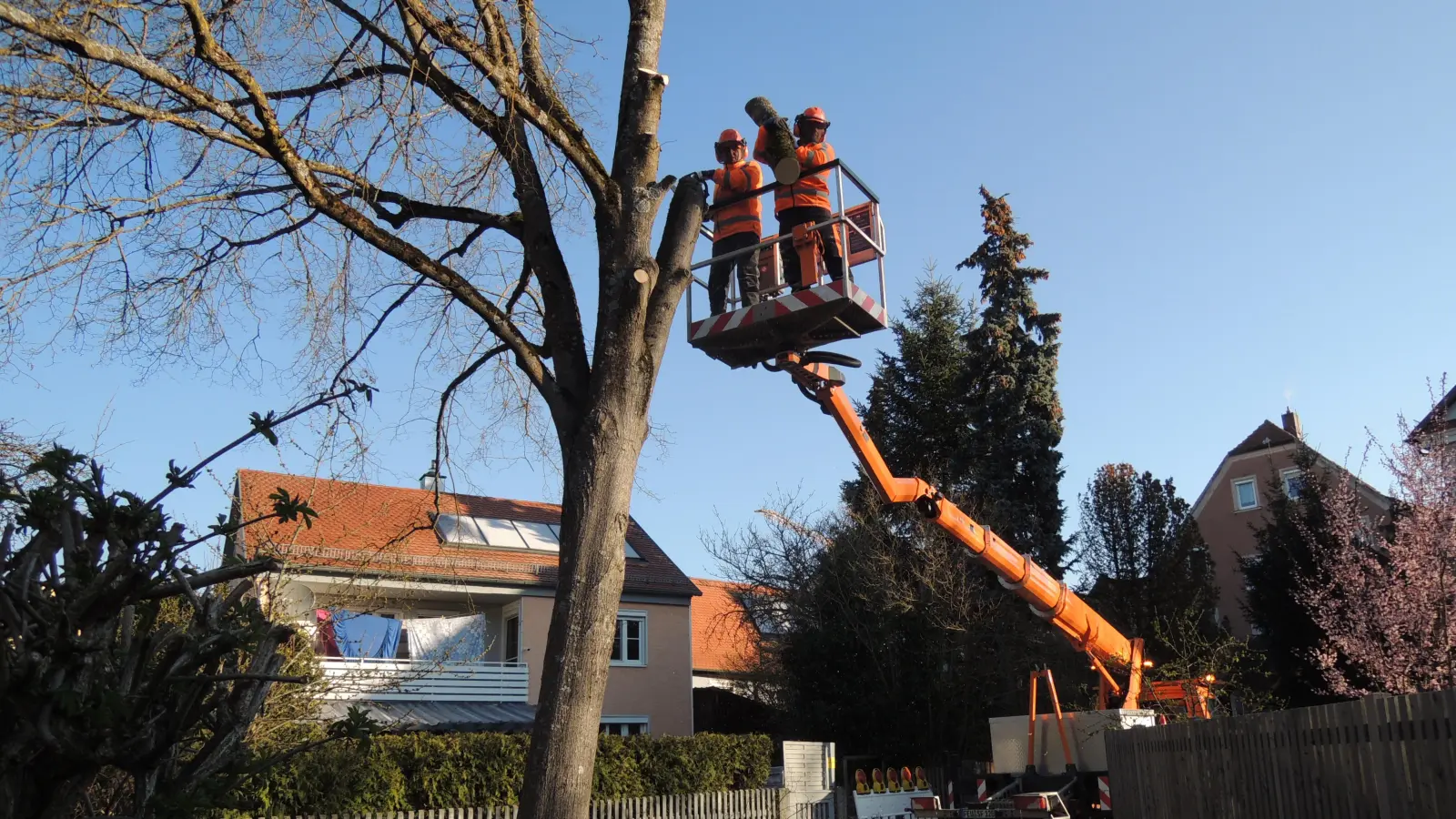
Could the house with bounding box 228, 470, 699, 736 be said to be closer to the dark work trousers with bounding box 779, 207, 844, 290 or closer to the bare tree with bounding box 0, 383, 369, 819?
the dark work trousers with bounding box 779, 207, 844, 290

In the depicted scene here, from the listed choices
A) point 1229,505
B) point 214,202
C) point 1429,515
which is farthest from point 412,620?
point 1229,505

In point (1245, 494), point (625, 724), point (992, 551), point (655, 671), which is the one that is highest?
point (1245, 494)

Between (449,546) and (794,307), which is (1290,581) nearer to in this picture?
(449,546)

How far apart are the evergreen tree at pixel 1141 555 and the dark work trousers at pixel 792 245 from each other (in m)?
19.5

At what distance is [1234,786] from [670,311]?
211 inches

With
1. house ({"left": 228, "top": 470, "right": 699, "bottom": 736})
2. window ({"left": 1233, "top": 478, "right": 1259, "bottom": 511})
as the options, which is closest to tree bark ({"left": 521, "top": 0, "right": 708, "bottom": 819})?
house ({"left": 228, "top": 470, "right": 699, "bottom": 736})

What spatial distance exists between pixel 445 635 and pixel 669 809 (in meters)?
7.44

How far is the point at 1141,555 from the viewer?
2697cm

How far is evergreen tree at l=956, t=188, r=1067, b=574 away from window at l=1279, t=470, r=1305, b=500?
522 cm

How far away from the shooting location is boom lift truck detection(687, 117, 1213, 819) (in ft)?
29.5

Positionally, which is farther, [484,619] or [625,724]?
A: [625,724]

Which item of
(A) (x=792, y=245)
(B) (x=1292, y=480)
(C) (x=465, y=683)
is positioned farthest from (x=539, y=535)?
(B) (x=1292, y=480)

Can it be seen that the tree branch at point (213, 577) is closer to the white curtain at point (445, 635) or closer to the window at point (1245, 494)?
the white curtain at point (445, 635)

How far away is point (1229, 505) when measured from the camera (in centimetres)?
3638
